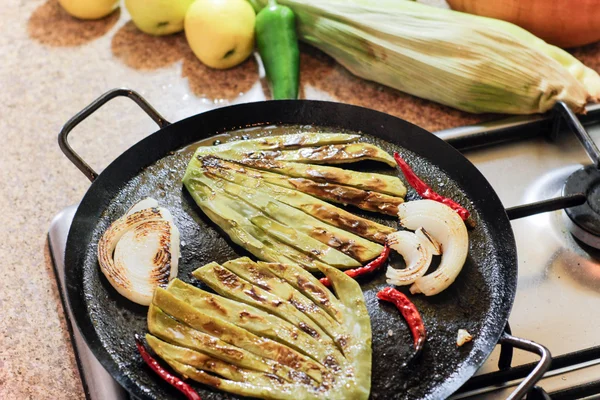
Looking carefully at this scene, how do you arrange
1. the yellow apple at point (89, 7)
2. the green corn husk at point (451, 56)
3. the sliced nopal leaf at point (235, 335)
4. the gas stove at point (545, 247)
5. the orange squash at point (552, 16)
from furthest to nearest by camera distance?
the yellow apple at point (89, 7)
the orange squash at point (552, 16)
the green corn husk at point (451, 56)
the gas stove at point (545, 247)
the sliced nopal leaf at point (235, 335)

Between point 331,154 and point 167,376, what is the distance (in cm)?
68

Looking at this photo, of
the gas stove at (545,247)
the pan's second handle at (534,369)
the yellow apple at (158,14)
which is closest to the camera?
the pan's second handle at (534,369)

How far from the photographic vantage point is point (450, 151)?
1.58m

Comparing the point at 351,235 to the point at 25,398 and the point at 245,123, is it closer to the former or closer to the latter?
the point at 245,123

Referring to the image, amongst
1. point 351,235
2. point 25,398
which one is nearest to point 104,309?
point 25,398

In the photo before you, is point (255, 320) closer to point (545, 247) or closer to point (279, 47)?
point (545, 247)

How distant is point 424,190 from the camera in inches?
59.6

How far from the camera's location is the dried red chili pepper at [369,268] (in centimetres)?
136

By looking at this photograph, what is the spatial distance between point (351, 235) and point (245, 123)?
0.48 meters

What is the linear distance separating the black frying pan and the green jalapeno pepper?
0.26m

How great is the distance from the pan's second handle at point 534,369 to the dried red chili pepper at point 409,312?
159 mm

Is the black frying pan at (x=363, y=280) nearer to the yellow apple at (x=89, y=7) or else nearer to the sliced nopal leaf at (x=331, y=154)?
the sliced nopal leaf at (x=331, y=154)

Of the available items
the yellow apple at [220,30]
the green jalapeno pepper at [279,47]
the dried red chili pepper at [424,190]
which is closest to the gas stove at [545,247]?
the dried red chili pepper at [424,190]

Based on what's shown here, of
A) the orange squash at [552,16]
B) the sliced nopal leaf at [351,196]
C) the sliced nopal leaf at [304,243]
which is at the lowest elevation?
the sliced nopal leaf at [304,243]
